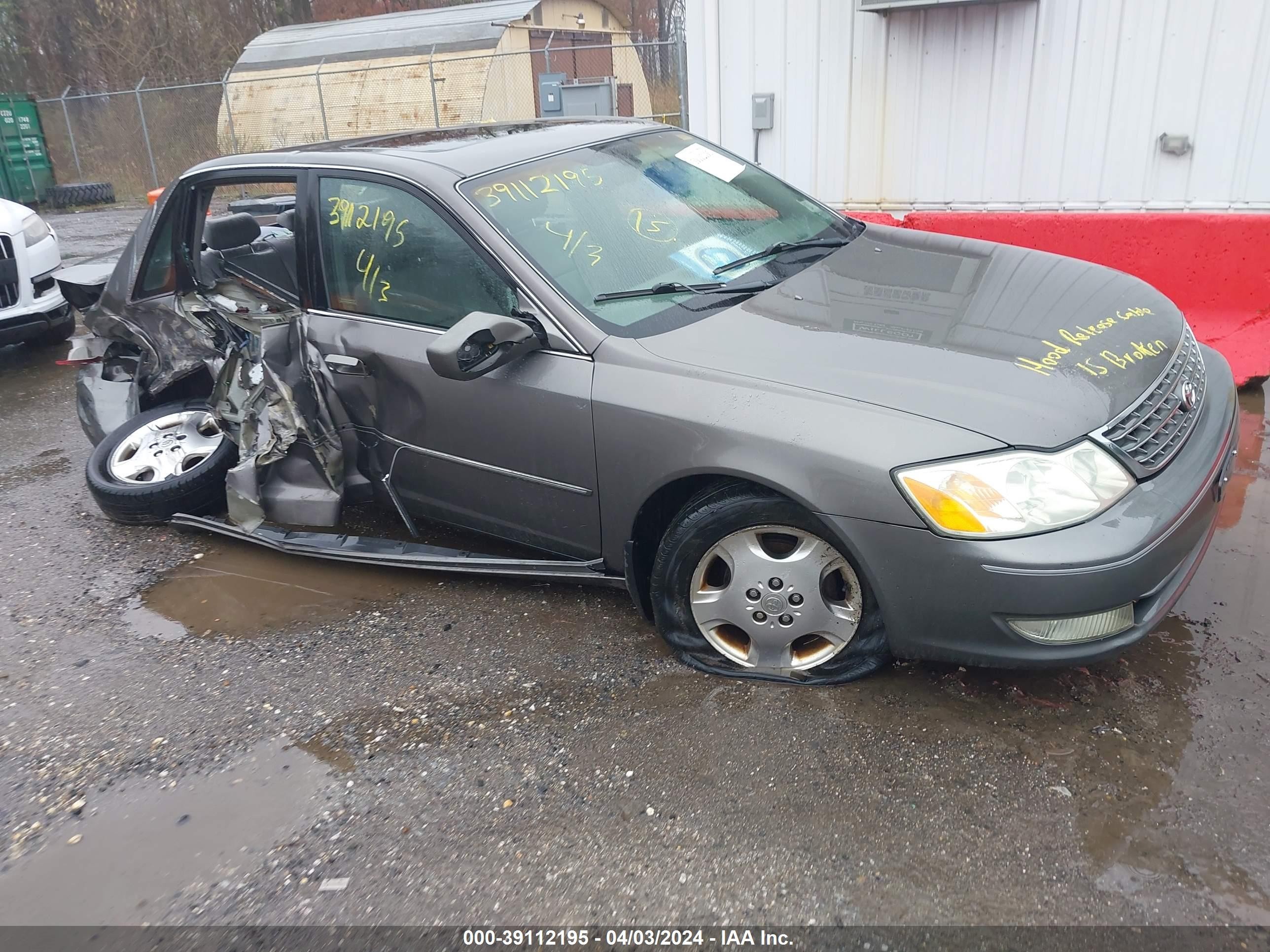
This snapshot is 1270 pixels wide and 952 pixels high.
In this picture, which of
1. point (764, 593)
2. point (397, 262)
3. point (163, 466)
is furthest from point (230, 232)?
point (764, 593)

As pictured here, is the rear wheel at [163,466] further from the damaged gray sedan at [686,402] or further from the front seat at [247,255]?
the front seat at [247,255]

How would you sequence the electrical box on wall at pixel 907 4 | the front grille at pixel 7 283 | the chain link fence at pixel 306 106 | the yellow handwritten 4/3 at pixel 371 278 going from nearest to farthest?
the yellow handwritten 4/3 at pixel 371 278 → the electrical box on wall at pixel 907 4 → the front grille at pixel 7 283 → the chain link fence at pixel 306 106

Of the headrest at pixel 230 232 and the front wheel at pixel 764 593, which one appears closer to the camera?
the front wheel at pixel 764 593

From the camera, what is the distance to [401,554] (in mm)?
3643

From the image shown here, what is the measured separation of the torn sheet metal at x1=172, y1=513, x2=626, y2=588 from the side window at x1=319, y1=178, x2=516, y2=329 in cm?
89

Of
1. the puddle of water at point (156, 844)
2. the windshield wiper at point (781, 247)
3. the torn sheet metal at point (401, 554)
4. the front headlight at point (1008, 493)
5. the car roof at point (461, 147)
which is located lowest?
the puddle of water at point (156, 844)

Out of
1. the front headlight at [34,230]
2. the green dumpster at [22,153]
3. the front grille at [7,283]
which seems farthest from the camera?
the green dumpster at [22,153]

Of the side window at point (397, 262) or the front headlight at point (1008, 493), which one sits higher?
the side window at point (397, 262)

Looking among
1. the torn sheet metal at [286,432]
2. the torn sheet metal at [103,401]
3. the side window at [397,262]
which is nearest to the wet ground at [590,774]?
the torn sheet metal at [286,432]

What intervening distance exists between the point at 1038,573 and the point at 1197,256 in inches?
149

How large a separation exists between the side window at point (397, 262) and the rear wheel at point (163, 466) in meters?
1.16

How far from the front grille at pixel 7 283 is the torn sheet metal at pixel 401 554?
3.74 meters

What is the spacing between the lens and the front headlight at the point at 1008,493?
235cm

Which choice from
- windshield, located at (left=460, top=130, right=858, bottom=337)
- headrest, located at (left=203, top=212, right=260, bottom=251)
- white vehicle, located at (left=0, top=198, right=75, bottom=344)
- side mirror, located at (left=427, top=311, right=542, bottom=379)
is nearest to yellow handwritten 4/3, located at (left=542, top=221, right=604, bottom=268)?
windshield, located at (left=460, top=130, right=858, bottom=337)
